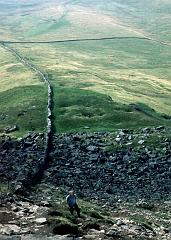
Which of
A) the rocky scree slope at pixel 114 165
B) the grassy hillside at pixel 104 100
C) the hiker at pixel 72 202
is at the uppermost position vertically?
the hiker at pixel 72 202

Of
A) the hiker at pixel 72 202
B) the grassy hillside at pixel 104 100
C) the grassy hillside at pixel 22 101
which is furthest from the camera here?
the grassy hillside at pixel 22 101

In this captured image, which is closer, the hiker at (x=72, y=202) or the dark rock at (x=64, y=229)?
the dark rock at (x=64, y=229)

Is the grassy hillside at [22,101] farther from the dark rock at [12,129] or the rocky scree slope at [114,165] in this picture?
the rocky scree slope at [114,165]

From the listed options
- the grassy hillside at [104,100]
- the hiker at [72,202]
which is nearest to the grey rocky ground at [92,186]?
the hiker at [72,202]

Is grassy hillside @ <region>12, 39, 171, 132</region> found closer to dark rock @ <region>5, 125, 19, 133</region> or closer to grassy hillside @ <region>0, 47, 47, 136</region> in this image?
grassy hillside @ <region>0, 47, 47, 136</region>

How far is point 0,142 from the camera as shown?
77.1 metres

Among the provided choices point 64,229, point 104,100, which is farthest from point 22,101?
point 64,229

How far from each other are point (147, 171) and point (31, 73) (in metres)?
108

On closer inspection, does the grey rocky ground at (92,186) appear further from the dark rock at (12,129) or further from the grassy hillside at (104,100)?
the grassy hillside at (104,100)

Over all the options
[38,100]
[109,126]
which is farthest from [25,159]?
[38,100]

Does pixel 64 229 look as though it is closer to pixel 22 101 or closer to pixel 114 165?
pixel 114 165

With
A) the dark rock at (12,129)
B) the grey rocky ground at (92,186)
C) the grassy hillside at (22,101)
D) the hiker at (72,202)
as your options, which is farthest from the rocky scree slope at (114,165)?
the grassy hillside at (22,101)

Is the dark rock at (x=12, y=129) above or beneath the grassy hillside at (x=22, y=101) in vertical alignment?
above

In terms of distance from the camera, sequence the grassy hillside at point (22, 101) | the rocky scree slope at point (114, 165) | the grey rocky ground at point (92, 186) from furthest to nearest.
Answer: the grassy hillside at point (22, 101) < the rocky scree slope at point (114, 165) < the grey rocky ground at point (92, 186)
